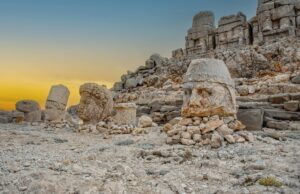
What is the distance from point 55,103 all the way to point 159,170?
12.6 metres

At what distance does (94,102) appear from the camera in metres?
11.3

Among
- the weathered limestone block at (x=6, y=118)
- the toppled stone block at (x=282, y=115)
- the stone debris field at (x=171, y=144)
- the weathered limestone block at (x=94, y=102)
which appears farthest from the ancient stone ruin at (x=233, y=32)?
the weathered limestone block at (x=6, y=118)

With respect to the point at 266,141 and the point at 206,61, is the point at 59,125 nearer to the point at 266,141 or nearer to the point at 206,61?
the point at 206,61

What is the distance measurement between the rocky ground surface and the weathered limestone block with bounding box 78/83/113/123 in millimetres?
4612

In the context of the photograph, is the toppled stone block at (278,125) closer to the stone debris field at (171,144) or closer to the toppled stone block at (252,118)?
the stone debris field at (171,144)

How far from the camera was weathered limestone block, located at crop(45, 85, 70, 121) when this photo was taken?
1587 cm

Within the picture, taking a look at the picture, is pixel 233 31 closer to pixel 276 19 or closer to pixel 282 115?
pixel 276 19

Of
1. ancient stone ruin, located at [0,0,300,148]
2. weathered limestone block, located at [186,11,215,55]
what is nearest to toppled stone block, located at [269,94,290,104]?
ancient stone ruin, located at [0,0,300,148]

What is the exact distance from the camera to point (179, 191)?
375 centimetres

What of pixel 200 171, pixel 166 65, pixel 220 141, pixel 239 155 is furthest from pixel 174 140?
pixel 166 65

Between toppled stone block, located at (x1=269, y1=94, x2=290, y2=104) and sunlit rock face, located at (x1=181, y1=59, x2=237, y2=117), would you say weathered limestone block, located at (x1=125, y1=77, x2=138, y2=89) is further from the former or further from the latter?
sunlit rock face, located at (x1=181, y1=59, x2=237, y2=117)

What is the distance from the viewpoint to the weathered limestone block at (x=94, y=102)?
11.1 m

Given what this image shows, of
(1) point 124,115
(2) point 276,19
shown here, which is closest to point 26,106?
(1) point 124,115

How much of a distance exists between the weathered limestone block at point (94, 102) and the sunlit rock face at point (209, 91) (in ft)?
14.6
